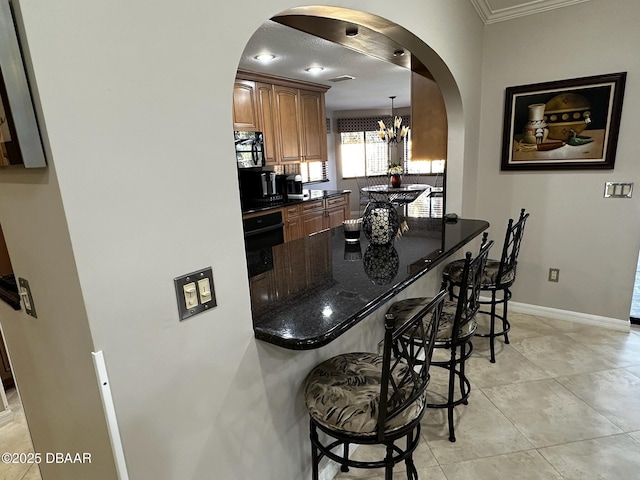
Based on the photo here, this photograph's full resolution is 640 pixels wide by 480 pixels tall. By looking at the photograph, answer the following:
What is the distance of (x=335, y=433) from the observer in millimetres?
1265

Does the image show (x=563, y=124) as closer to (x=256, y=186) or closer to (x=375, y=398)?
(x=375, y=398)

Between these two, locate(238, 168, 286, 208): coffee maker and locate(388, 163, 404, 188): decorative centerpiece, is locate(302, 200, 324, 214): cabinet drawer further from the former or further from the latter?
locate(388, 163, 404, 188): decorative centerpiece

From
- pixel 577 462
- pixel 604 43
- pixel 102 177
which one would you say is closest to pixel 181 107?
pixel 102 177

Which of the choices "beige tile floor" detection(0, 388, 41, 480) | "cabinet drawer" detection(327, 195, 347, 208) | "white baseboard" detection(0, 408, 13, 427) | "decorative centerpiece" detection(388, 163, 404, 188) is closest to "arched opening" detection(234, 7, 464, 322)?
"cabinet drawer" detection(327, 195, 347, 208)

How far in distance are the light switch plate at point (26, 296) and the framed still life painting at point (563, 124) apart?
10.8 ft

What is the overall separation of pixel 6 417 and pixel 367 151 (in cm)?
823

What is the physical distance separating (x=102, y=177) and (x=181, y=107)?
0.27 meters

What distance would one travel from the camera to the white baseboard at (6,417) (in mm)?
2219

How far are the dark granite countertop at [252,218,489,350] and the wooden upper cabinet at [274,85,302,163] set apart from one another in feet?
8.58

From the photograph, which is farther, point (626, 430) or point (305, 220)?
point (305, 220)

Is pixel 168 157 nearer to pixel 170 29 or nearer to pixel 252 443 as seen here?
pixel 170 29

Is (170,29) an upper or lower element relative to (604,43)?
lower

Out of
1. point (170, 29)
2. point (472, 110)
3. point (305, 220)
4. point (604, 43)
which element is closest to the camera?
point (170, 29)

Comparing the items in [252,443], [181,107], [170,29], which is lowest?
[252,443]
